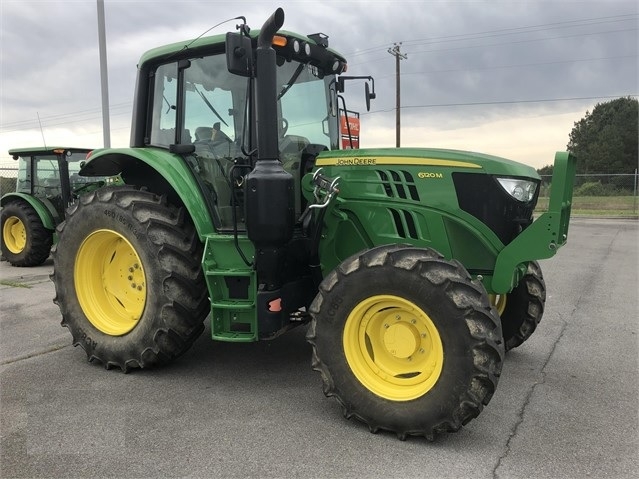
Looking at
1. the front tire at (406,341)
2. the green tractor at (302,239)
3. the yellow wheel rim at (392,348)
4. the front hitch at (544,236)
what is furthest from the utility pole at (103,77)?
the front hitch at (544,236)

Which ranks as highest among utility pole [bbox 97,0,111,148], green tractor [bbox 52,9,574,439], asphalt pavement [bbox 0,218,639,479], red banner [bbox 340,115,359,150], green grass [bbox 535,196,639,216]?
utility pole [bbox 97,0,111,148]

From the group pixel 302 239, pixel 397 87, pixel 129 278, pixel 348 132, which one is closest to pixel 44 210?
pixel 129 278

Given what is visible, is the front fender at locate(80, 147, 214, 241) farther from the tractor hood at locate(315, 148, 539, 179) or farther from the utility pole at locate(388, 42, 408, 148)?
the utility pole at locate(388, 42, 408, 148)

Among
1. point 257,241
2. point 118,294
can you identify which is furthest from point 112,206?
point 257,241

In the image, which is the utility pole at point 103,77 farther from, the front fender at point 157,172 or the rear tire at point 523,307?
the rear tire at point 523,307

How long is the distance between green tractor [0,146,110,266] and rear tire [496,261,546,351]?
7.81 meters

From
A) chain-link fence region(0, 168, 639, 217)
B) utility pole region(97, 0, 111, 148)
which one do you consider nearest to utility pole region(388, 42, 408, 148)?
chain-link fence region(0, 168, 639, 217)

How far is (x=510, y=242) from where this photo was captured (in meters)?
3.42

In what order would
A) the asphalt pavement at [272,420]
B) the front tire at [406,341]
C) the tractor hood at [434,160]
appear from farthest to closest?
the tractor hood at [434,160], the front tire at [406,341], the asphalt pavement at [272,420]

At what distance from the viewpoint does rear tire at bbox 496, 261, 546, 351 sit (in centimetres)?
427

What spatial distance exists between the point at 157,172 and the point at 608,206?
26.9 m

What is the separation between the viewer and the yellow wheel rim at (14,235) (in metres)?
10.1

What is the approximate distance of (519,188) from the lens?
11.5 feet

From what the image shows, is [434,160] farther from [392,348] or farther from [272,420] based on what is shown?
[272,420]
